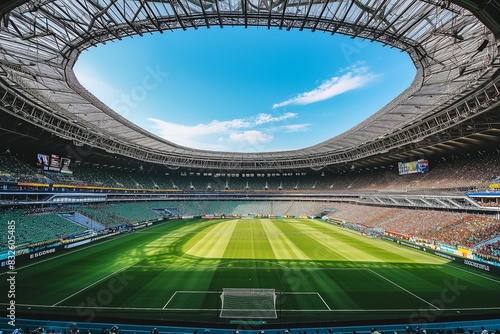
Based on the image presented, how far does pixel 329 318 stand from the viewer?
15.0 m

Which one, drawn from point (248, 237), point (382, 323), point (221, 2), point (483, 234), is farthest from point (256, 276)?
point (483, 234)

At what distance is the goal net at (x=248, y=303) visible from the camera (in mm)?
15164

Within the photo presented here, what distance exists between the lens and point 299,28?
15.4 m

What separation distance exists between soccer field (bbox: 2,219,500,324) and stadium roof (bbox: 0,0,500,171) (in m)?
15.5

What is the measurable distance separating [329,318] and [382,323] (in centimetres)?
296

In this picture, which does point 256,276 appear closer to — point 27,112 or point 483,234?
point 483,234

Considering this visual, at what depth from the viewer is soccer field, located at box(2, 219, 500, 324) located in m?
15.6

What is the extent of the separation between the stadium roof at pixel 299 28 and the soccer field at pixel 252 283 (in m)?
15.5

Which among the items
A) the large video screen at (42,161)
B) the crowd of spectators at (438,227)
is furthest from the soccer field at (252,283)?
the large video screen at (42,161)

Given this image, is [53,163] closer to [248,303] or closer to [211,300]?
[211,300]

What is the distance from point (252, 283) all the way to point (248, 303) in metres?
3.63

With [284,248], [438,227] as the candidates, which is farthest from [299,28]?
[438,227]

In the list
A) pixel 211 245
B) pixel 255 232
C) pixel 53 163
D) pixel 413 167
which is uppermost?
pixel 413 167

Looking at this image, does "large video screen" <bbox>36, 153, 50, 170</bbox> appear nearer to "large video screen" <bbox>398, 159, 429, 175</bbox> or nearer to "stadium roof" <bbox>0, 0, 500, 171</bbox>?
"stadium roof" <bbox>0, 0, 500, 171</bbox>
